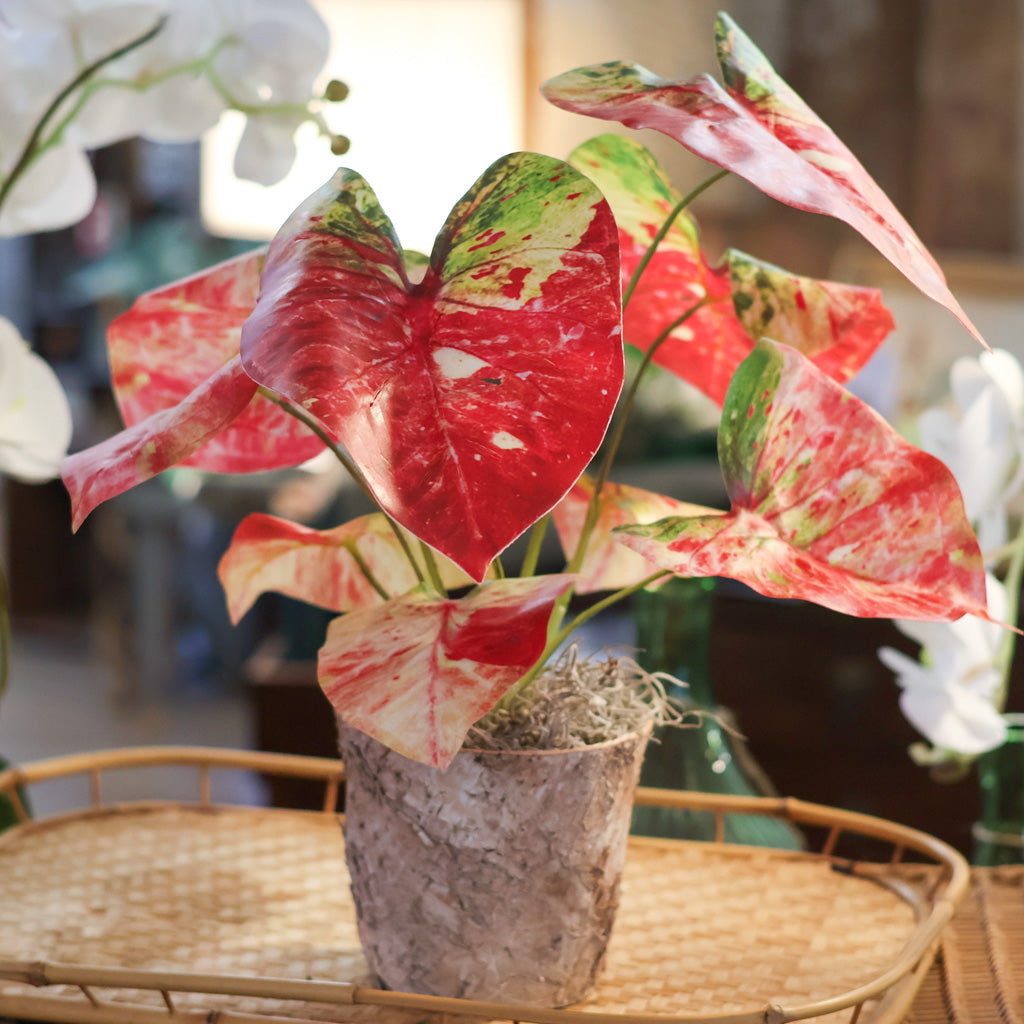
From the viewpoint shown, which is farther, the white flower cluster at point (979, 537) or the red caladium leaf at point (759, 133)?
the white flower cluster at point (979, 537)

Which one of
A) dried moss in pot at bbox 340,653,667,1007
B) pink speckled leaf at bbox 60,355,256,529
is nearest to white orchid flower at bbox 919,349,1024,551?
dried moss in pot at bbox 340,653,667,1007

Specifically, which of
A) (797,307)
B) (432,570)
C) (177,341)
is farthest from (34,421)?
(797,307)

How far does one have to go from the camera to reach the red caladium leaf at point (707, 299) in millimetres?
407

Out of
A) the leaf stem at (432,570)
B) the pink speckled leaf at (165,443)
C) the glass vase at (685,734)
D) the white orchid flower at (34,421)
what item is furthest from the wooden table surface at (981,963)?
the white orchid flower at (34,421)

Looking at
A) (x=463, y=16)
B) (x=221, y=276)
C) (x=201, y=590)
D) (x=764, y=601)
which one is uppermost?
(x=463, y=16)

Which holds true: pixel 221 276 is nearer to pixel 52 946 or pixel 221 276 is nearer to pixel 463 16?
pixel 52 946

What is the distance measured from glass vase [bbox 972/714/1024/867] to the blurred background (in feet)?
1.34

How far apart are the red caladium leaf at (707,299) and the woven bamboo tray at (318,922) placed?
227mm

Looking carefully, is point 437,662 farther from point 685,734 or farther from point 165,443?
point 685,734

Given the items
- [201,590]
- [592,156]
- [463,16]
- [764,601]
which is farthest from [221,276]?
[201,590]

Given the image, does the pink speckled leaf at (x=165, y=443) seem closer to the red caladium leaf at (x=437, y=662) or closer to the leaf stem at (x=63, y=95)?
the red caladium leaf at (x=437, y=662)

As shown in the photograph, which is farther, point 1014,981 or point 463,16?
point 463,16

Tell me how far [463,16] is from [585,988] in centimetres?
85

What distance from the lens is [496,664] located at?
1.01ft
